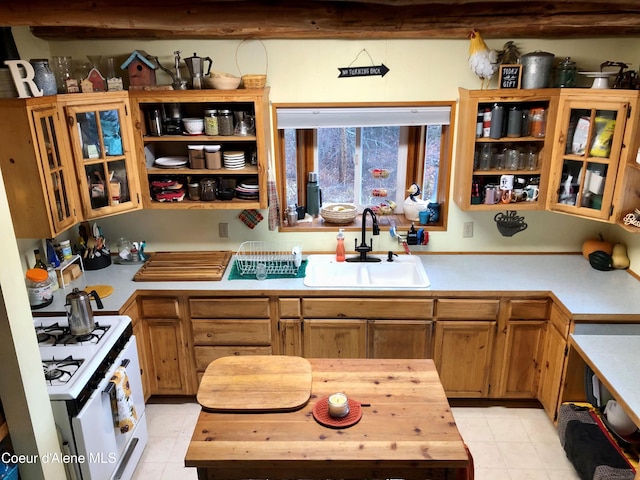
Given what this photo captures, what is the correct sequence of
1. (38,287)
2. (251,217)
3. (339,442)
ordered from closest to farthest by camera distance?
(339,442) < (38,287) < (251,217)

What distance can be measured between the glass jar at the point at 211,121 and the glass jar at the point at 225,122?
2 cm

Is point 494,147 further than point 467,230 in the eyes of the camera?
No

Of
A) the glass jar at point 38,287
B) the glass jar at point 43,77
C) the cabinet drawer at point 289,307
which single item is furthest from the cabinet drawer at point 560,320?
the glass jar at point 43,77

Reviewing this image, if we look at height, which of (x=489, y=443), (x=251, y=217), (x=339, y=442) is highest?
(x=251, y=217)

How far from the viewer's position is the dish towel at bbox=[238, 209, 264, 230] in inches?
144

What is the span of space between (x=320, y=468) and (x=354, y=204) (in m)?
2.26

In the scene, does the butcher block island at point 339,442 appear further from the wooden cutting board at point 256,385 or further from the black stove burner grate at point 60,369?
the black stove burner grate at point 60,369

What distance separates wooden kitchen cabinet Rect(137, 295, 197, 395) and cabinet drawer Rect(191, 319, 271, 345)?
0.25 ft

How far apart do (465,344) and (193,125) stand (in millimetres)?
2214

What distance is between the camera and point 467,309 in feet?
10.5

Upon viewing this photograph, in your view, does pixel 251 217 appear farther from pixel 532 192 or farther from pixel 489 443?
pixel 489 443

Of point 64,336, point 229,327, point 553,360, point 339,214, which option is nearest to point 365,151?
point 339,214

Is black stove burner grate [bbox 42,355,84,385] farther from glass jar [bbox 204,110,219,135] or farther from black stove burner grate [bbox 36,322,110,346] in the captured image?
glass jar [bbox 204,110,219,135]

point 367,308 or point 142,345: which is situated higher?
point 367,308
